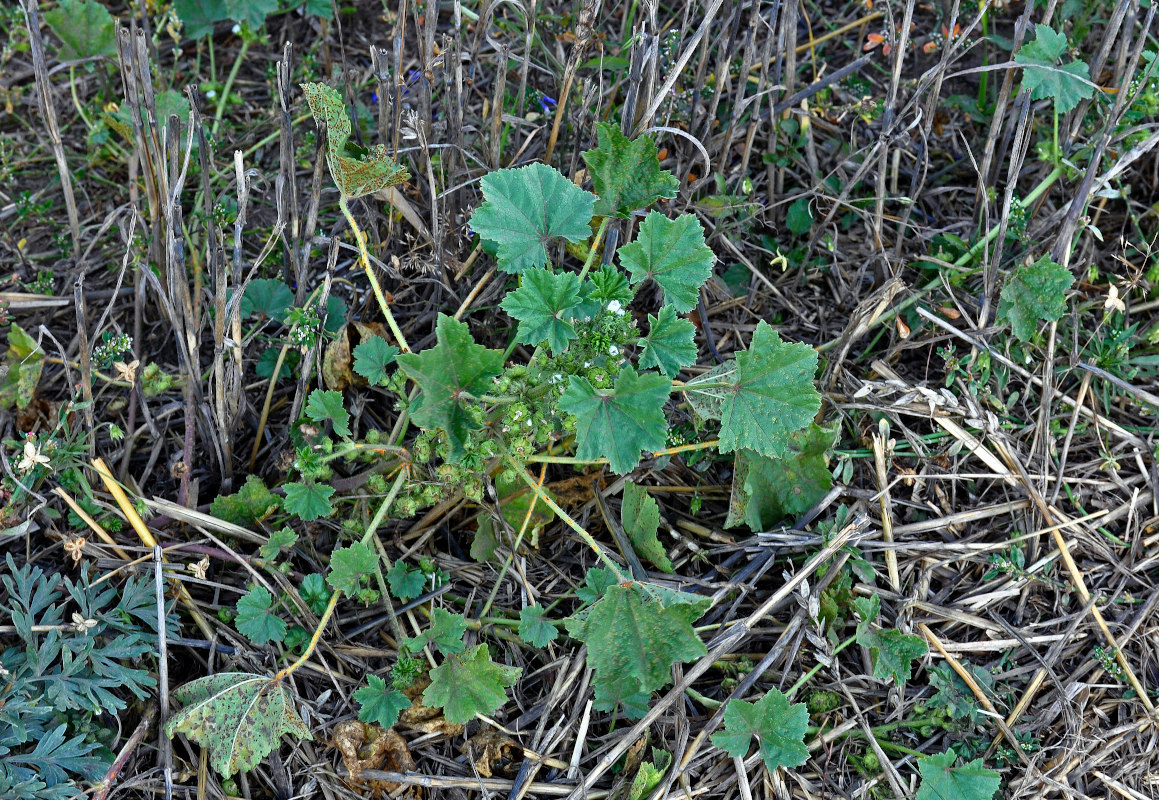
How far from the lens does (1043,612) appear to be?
9.41 feet

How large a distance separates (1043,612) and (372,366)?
7.13 feet

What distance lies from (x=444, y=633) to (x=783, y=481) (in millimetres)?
1105

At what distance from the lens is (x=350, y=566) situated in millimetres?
2475

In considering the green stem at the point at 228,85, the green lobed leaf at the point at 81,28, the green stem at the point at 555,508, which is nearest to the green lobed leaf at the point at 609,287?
the green stem at the point at 555,508

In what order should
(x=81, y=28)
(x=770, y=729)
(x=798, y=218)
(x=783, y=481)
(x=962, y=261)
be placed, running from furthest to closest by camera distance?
(x=81, y=28) < (x=798, y=218) < (x=962, y=261) < (x=783, y=481) < (x=770, y=729)

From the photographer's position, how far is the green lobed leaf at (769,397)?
242 centimetres

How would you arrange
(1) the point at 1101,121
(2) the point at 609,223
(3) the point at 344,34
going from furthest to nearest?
(3) the point at 344,34 < (1) the point at 1101,121 < (2) the point at 609,223

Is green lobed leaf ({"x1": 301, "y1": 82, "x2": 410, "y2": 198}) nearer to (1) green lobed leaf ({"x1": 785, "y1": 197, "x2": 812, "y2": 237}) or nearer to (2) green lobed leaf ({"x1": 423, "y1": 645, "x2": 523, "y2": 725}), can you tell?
(2) green lobed leaf ({"x1": 423, "y1": 645, "x2": 523, "y2": 725})

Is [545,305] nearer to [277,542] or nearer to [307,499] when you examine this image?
[307,499]

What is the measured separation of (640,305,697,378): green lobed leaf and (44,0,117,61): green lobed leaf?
2426mm

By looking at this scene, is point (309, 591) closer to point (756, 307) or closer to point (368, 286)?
point (368, 286)

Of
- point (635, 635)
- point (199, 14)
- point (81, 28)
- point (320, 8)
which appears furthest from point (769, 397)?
point (81, 28)

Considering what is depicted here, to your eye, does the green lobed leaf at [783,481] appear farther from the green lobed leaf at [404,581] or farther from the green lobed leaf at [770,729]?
the green lobed leaf at [404,581]

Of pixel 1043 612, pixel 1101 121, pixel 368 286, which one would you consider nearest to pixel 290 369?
pixel 368 286
